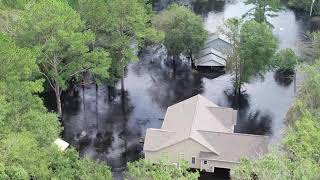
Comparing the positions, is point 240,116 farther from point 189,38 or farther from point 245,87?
point 189,38

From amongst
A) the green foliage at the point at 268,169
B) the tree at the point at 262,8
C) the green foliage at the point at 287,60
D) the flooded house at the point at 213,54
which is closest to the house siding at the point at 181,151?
the green foliage at the point at 268,169

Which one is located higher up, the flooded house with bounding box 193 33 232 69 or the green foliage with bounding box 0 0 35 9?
the green foliage with bounding box 0 0 35 9

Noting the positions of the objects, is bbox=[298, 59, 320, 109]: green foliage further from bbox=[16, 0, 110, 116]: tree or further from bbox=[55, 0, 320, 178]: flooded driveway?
bbox=[16, 0, 110, 116]: tree

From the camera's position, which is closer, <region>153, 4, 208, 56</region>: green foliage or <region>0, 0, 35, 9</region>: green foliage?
<region>153, 4, 208, 56</region>: green foliage

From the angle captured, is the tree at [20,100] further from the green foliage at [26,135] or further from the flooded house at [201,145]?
the flooded house at [201,145]

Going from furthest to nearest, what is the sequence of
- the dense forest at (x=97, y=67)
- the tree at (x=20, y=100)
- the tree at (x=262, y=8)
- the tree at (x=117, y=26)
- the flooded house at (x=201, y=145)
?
the tree at (x=262, y=8), the tree at (x=117, y=26), the flooded house at (x=201, y=145), the tree at (x=20, y=100), the dense forest at (x=97, y=67)

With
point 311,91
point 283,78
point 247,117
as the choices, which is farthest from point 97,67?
point 283,78

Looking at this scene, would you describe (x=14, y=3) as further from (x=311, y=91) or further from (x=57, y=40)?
(x=311, y=91)

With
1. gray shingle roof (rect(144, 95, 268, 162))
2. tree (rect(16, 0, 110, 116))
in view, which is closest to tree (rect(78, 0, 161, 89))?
tree (rect(16, 0, 110, 116))
